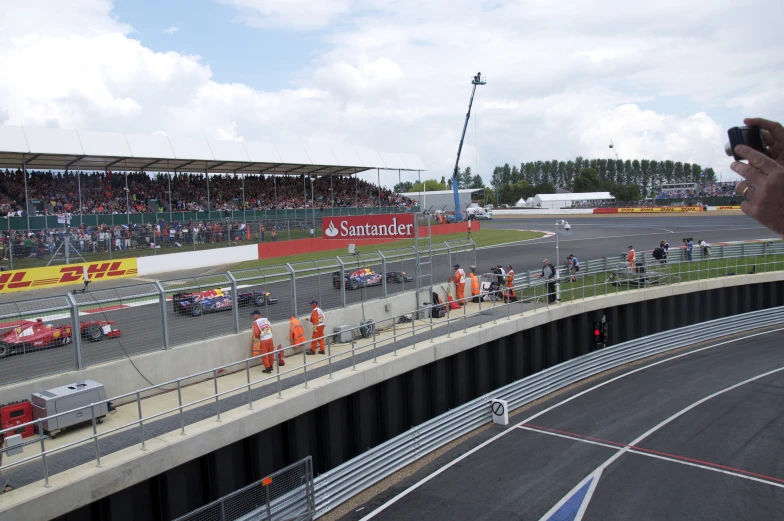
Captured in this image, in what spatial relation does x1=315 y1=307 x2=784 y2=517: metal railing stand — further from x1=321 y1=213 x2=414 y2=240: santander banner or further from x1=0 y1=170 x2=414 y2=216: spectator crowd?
x1=0 y1=170 x2=414 y2=216: spectator crowd

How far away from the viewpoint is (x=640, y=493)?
41.4 ft

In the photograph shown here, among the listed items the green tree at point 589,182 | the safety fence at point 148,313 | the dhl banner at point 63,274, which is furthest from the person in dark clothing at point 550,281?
the green tree at point 589,182

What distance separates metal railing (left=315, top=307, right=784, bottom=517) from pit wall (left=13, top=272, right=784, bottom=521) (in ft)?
1.51

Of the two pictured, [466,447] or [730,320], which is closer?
[466,447]

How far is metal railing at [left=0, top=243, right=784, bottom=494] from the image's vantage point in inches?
374

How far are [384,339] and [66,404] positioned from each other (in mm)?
7129

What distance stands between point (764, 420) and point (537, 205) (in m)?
108

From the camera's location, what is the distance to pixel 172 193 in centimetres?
4112

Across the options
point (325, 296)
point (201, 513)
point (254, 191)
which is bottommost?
point (201, 513)

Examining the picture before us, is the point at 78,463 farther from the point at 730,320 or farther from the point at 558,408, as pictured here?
the point at 730,320

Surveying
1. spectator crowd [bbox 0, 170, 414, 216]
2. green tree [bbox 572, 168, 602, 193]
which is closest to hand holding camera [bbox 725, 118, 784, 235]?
spectator crowd [bbox 0, 170, 414, 216]

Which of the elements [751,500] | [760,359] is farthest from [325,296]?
[760,359]

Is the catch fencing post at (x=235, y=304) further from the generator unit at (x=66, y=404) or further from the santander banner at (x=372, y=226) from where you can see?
the santander banner at (x=372, y=226)

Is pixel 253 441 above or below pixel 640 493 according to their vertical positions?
above
